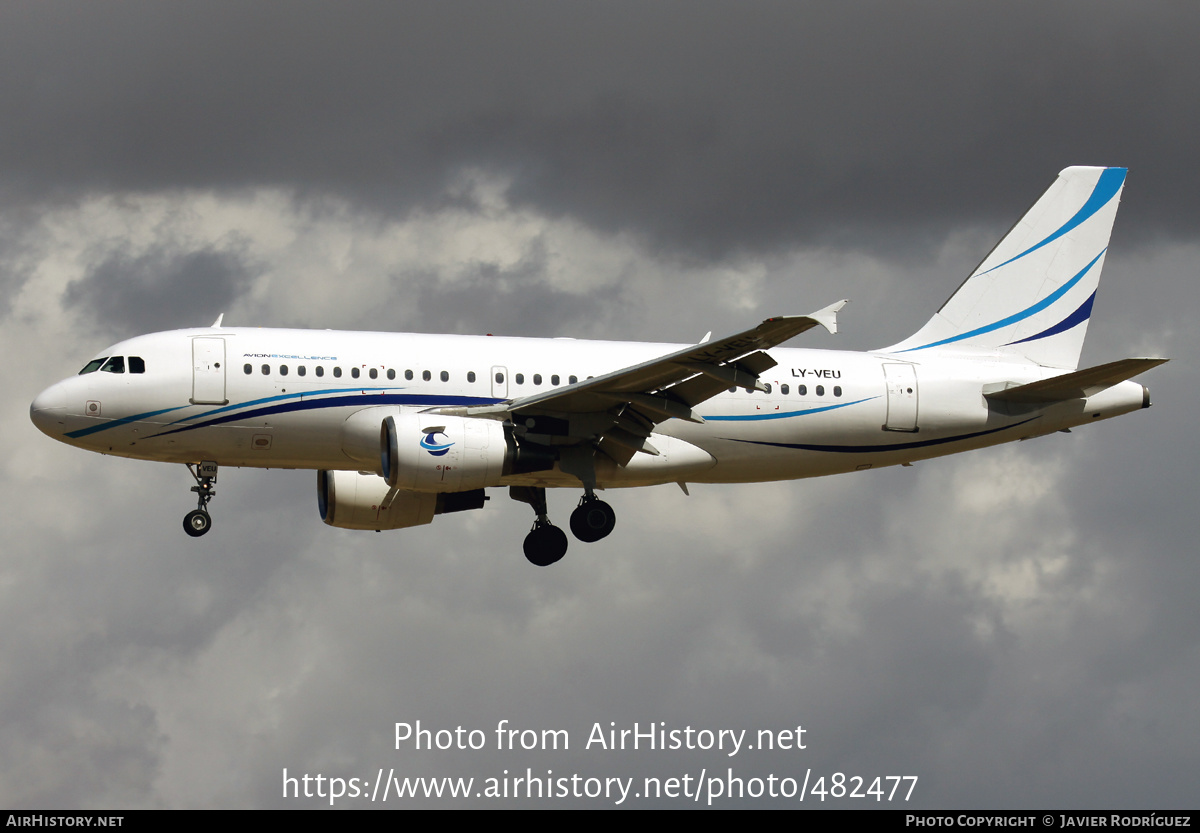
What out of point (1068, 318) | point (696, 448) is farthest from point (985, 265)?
point (696, 448)

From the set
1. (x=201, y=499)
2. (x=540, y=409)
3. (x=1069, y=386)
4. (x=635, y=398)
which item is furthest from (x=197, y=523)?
(x=1069, y=386)

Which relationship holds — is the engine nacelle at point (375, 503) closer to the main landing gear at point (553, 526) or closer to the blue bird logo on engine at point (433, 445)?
the main landing gear at point (553, 526)

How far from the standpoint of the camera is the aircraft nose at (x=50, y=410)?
40125 mm

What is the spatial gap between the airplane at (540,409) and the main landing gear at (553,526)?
0.05 meters

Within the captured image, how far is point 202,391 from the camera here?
40156 millimetres

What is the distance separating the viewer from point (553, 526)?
45438 millimetres

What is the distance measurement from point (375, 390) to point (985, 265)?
66.1 feet

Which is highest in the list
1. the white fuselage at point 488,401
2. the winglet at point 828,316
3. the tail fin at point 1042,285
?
the tail fin at point 1042,285

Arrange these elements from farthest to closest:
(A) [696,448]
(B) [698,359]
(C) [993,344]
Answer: (C) [993,344] → (A) [696,448] → (B) [698,359]

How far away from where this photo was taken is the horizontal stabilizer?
1677 inches

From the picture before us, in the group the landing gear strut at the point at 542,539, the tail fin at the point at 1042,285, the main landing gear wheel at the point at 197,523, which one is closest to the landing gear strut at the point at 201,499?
the main landing gear wheel at the point at 197,523

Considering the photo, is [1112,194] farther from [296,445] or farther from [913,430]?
[296,445]

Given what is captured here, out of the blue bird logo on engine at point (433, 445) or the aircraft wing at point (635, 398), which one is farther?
the blue bird logo on engine at point (433, 445)

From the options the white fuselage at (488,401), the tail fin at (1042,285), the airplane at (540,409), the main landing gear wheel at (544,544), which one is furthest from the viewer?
the tail fin at (1042,285)
